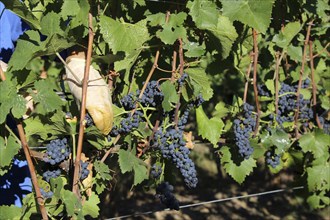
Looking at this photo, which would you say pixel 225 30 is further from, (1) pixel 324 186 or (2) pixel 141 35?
(1) pixel 324 186

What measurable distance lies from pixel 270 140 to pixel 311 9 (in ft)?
1.83

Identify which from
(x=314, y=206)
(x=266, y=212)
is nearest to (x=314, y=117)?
(x=314, y=206)

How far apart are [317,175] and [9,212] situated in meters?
1.44

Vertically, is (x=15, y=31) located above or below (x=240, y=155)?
above

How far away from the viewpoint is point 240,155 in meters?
2.56

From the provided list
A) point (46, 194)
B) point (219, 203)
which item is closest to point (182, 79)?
point (46, 194)

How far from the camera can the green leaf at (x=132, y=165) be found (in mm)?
2070

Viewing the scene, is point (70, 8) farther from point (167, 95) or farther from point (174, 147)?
point (174, 147)

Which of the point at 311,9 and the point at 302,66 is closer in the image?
the point at 311,9

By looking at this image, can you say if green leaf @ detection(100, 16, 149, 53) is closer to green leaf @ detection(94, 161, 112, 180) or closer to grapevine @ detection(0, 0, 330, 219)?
grapevine @ detection(0, 0, 330, 219)

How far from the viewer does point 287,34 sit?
2.80 metres

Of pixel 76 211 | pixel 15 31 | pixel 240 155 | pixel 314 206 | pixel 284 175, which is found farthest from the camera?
pixel 284 175

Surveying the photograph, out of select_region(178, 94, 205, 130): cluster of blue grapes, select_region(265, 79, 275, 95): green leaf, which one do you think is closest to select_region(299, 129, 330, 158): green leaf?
select_region(265, 79, 275, 95): green leaf

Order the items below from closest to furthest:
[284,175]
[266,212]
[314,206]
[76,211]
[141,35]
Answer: [76,211]
[141,35]
[314,206]
[266,212]
[284,175]
